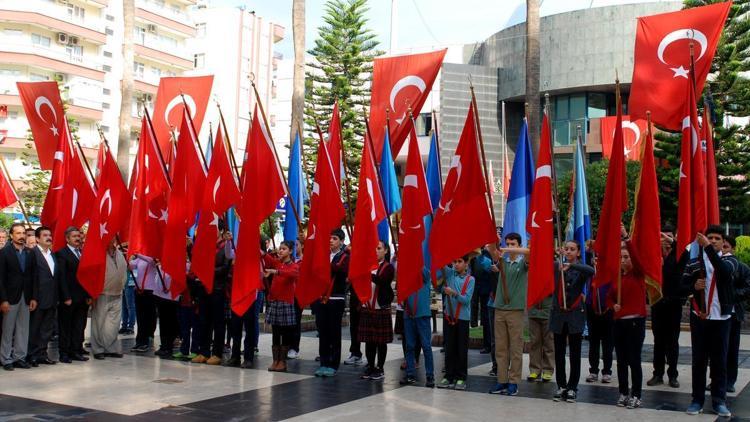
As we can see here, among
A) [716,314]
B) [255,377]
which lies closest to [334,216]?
[255,377]

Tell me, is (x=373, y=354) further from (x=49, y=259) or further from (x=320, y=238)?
(x=49, y=259)

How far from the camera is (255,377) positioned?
11.5 m

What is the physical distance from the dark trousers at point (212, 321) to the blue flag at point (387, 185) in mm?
2602

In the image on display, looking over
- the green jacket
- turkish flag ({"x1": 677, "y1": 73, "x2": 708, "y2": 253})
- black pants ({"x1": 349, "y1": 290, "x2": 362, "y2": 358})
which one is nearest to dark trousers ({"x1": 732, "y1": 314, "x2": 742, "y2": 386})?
turkish flag ({"x1": 677, "y1": 73, "x2": 708, "y2": 253})

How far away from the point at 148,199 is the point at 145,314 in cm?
193

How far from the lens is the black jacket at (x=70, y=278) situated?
490 inches

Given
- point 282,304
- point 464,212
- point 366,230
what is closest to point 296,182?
point 282,304

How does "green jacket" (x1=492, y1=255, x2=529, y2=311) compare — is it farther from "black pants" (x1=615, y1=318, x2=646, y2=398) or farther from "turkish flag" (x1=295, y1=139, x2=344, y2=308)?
"turkish flag" (x1=295, y1=139, x2=344, y2=308)

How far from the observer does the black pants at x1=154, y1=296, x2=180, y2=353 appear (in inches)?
526

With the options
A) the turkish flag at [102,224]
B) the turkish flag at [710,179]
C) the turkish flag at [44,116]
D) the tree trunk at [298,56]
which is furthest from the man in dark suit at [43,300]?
the tree trunk at [298,56]

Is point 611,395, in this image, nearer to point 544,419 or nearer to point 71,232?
point 544,419

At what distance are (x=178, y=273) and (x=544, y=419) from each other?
19.3 ft

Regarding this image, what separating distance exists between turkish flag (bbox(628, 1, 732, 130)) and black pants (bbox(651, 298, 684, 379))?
7.57ft

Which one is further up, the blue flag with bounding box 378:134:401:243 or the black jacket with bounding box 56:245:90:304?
the blue flag with bounding box 378:134:401:243
